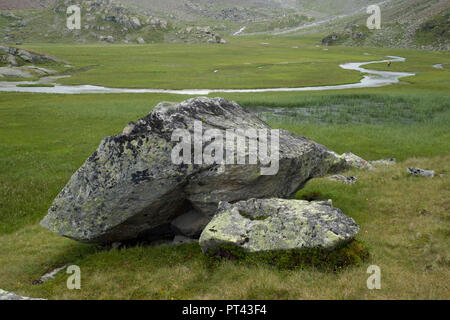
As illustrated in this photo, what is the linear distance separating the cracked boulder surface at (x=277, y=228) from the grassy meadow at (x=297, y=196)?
89 centimetres

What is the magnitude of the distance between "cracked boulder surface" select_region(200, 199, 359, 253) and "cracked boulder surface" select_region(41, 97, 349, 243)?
1815 mm

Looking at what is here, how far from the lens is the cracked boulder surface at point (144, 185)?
15.0 metres

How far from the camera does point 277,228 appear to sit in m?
13.0

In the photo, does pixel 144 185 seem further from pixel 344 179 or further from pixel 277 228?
pixel 344 179

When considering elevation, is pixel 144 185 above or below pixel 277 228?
above

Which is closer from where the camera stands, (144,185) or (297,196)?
(144,185)

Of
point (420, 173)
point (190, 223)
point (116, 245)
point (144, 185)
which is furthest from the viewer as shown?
point (420, 173)

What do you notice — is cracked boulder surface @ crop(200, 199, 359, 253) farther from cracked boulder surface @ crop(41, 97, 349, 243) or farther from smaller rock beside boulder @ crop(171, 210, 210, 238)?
smaller rock beside boulder @ crop(171, 210, 210, 238)

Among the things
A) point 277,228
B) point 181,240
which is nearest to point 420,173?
point 277,228

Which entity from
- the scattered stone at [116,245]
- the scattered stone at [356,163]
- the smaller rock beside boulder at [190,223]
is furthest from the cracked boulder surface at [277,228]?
the scattered stone at [356,163]

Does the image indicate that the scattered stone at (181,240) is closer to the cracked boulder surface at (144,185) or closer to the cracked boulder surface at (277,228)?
the cracked boulder surface at (144,185)

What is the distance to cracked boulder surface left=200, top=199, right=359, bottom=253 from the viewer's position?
1234 centimetres

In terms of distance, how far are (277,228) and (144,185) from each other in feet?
19.5

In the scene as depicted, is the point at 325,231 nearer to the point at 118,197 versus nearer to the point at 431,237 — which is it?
the point at 431,237
